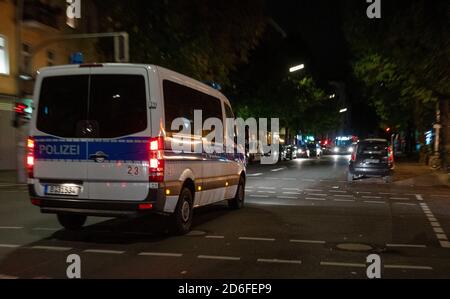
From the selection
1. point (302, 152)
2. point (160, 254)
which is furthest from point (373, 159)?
point (302, 152)

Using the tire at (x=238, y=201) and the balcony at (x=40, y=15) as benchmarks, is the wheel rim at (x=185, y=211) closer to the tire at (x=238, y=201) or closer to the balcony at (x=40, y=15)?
the tire at (x=238, y=201)

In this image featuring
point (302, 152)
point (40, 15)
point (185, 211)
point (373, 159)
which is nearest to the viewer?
point (185, 211)

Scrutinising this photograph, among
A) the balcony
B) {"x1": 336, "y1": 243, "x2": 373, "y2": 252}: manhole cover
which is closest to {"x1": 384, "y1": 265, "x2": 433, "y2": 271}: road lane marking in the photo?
{"x1": 336, "y1": 243, "x2": 373, "y2": 252}: manhole cover

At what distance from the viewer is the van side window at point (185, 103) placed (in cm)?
961

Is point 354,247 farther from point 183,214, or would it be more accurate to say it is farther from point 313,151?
point 313,151

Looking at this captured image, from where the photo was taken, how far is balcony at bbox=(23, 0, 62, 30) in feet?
79.0

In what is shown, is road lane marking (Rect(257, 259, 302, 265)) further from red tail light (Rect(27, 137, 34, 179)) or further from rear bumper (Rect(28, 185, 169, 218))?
red tail light (Rect(27, 137, 34, 179))

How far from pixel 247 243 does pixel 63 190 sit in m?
3.06

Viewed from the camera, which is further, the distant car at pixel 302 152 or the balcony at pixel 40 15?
the distant car at pixel 302 152

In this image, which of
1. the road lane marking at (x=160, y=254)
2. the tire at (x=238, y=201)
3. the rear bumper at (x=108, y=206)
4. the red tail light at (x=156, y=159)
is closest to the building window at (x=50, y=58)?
the tire at (x=238, y=201)

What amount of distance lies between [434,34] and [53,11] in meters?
16.9

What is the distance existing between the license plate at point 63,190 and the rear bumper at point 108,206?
0.09 m

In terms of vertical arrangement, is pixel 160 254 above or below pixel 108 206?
below

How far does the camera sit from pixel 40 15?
25.2 metres
